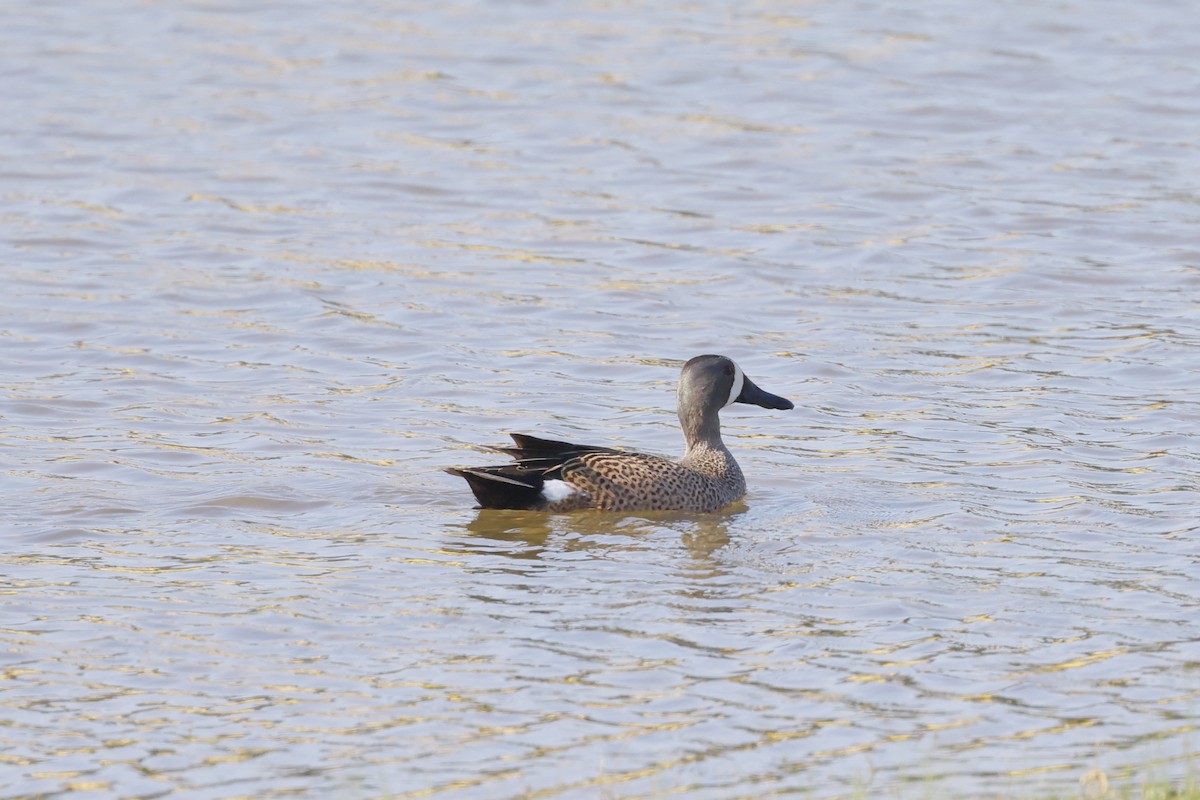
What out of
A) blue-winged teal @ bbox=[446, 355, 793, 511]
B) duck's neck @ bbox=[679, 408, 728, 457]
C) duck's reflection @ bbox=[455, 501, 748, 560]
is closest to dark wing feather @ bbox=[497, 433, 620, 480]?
blue-winged teal @ bbox=[446, 355, 793, 511]

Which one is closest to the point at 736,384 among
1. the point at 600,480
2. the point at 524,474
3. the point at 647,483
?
the point at 647,483

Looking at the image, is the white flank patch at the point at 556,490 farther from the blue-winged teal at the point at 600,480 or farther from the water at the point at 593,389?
the water at the point at 593,389

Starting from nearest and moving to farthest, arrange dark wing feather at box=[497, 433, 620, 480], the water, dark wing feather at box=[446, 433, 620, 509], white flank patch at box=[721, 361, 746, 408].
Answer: the water, dark wing feather at box=[446, 433, 620, 509], dark wing feather at box=[497, 433, 620, 480], white flank patch at box=[721, 361, 746, 408]

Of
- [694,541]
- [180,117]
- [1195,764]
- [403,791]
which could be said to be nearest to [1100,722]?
[1195,764]

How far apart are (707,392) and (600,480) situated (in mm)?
1059

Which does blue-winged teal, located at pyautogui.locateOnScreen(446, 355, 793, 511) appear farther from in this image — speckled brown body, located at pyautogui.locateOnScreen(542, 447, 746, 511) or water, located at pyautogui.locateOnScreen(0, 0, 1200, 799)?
water, located at pyautogui.locateOnScreen(0, 0, 1200, 799)

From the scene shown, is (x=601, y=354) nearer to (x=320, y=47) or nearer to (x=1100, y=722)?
(x=1100, y=722)

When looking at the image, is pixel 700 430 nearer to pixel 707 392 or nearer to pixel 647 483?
pixel 707 392

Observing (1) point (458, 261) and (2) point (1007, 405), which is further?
(1) point (458, 261)

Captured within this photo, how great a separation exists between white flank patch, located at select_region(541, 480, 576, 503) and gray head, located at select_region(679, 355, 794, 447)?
103 cm

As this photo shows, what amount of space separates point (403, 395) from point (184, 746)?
216 inches

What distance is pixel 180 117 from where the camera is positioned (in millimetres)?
19156

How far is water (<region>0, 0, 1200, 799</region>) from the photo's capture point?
705 cm

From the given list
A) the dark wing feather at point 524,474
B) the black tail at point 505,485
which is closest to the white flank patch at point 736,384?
the dark wing feather at point 524,474
